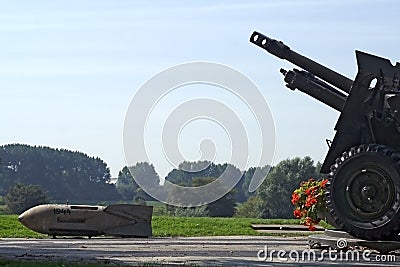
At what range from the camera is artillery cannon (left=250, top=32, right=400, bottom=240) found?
18.5m

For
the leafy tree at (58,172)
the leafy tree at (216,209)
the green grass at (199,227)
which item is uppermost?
the leafy tree at (58,172)

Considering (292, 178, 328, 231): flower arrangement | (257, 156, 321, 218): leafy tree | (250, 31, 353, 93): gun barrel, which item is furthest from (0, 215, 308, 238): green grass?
(257, 156, 321, 218): leafy tree

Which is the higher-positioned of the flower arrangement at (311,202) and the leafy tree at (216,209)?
the leafy tree at (216,209)

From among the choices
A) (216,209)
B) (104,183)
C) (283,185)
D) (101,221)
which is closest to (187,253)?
(101,221)

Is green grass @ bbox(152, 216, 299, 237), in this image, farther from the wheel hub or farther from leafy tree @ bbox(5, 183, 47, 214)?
leafy tree @ bbox(5, 183, 47, 214)

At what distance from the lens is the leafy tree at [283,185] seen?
63.0 metres

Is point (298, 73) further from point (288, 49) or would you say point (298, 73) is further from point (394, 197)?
point (394, 197)

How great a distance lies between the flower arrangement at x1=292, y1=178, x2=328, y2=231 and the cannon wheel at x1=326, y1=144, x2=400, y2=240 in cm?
210

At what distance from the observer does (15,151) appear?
9044cm

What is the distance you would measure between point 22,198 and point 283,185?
1733cm

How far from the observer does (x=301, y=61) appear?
21.7 metres

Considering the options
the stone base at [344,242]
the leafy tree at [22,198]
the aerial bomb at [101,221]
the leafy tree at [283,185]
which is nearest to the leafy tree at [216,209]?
the leafy tree at [283,185]

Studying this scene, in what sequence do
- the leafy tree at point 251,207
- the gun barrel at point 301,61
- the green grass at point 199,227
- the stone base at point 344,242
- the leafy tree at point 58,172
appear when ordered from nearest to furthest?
1. the stone base at point 344,242
2. the gun barrel at point 301,61
3. the green grass at point 199,227
4. the leafy tree at point 251,207
5. the leafy tree at point 58,172

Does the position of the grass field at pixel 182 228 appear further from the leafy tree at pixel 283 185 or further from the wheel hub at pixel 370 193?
the leafy tree at pixel 283 185
